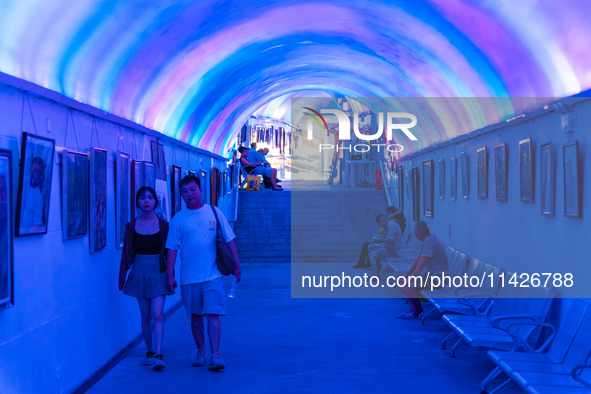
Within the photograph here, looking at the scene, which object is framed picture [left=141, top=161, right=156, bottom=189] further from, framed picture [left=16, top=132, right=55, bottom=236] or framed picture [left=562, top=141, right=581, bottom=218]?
framed picture [left=562, top=141, right=581, bottom=218]

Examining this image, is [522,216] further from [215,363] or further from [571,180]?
[215,363]

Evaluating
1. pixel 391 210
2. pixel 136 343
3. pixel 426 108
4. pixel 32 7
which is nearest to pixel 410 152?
pixel 391 210

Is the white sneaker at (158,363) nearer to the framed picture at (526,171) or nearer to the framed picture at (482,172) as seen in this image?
the framed picture at (526,171)

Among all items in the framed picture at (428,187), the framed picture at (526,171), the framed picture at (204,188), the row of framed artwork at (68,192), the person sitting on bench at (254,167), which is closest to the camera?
the row of framed artwork at (68,192)

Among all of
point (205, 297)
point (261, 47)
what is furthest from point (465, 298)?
point (261, 47)

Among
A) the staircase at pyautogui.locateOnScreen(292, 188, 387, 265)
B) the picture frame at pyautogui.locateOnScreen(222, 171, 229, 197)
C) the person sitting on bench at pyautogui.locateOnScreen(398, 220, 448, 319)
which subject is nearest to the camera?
the person sitting on bench at pyautogui.locateOnScreen(398, 220, 448, 319)

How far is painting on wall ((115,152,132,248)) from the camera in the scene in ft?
24.1

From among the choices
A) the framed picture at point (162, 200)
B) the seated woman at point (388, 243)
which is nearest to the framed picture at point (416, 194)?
the seated woman at point (388, 243)

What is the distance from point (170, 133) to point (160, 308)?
4.80m

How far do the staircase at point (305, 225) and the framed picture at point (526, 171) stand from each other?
9627 millimetres

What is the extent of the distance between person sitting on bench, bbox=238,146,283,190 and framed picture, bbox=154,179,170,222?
13360mm

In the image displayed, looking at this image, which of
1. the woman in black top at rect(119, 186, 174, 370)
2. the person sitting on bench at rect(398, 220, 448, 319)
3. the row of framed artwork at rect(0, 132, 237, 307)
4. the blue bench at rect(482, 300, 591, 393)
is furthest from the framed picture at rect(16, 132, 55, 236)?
the person sitting on bench at rect(398, 220, 448, 319)

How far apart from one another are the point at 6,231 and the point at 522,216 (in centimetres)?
557

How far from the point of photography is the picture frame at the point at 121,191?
736cm
